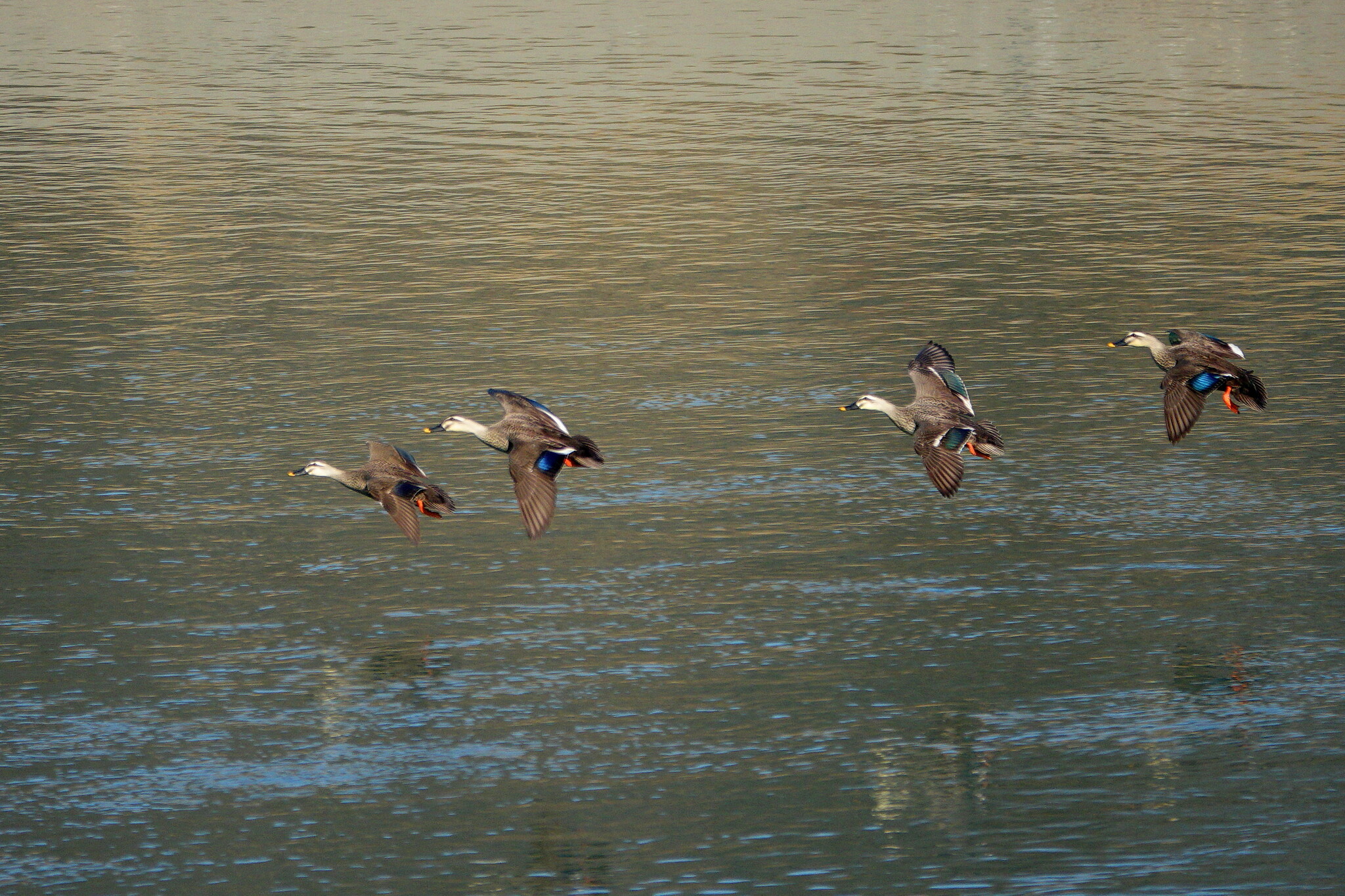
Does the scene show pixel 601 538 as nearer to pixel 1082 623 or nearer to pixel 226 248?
pixel 1082 623

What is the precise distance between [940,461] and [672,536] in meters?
4.01

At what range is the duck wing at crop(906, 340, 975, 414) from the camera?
67.1 ft

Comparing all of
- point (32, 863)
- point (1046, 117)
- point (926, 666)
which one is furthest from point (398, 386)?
point (1046, 117)

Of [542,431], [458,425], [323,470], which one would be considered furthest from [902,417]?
[323,470]

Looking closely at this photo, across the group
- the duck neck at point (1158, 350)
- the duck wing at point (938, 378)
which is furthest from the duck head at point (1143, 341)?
the duck wing at point (938, 378)

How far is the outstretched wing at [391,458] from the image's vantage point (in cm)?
1959

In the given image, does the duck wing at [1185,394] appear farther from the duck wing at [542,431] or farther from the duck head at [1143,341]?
the duck wing at [542,431]

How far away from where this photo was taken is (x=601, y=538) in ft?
70.8

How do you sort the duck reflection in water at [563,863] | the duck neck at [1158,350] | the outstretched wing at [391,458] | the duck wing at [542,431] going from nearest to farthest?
the duck reflection in water at [563,863] < the duck wing at [542,431] < the outstretched wing at [391,458] < the duck neck at [1158,350]

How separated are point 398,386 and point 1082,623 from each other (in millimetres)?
11447

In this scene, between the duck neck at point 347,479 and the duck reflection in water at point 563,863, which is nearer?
the duck reflection in water at point 563,863

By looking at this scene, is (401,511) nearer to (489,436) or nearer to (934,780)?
(489,436)

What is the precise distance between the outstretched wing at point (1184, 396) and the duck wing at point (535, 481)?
20.7 feet

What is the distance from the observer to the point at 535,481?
1866cm
